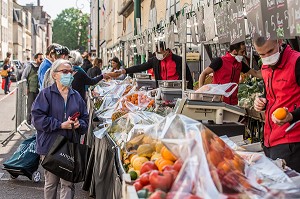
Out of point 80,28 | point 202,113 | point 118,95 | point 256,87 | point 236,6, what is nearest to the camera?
point 202,113

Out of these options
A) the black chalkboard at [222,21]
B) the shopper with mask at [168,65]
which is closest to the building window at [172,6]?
the shopper with mask at [168,65]

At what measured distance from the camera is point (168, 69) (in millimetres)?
11055

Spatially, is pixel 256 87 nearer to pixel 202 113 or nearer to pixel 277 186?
pixel 202 113

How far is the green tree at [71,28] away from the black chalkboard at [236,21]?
121576mm

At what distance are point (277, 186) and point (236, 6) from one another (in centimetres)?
449

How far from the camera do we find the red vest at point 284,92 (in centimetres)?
499

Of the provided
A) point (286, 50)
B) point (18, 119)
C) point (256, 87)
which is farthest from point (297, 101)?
point (18, 119)

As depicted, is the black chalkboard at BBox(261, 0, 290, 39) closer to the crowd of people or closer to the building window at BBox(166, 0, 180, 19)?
the crowd of people

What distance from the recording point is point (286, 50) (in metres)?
5.08

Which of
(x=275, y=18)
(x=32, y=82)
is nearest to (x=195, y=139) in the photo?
(x=275, y=18)

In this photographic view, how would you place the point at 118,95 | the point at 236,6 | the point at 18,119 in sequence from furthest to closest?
the point at 18,119 < the point at 118,95 < the point at 236,6

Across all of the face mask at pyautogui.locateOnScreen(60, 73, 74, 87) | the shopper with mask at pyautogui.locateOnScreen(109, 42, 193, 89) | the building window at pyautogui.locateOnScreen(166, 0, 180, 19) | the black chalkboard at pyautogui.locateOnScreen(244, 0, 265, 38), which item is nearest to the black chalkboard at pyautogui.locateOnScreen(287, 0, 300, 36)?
the black chalkboard at pyautogui.locateOnScreen(244, 0, 265, 38)

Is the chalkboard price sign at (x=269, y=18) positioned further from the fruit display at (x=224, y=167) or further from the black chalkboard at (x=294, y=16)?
the fruit display at (x=224, y=167)

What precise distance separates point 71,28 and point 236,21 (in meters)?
130
